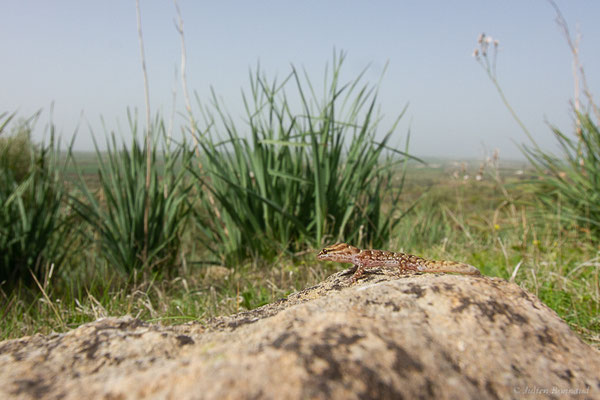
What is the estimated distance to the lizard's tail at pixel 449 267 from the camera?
5.32 ft

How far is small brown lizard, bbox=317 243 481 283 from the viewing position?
65.6 inches

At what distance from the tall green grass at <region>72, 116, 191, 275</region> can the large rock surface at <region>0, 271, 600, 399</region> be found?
9.62 ft

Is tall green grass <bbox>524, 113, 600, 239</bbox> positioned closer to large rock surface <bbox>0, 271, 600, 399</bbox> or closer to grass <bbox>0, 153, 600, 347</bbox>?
grass <bbox>0, 153, 600, 347</bbox>

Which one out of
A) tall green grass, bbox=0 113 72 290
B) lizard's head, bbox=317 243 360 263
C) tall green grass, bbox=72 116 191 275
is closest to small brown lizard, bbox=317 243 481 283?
lizard's head, bbox=317 243 360 263

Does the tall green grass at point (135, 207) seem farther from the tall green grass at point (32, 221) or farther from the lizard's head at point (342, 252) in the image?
the lizard's head at point (342, 252)

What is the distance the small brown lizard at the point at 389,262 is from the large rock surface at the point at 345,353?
0.33 m

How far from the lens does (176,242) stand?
4.50 meters

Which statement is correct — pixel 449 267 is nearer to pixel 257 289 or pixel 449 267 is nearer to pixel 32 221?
pixel 257 289

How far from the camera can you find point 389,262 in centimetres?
191

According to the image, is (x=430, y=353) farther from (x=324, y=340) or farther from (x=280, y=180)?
(x=280, y=180)

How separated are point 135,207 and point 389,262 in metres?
2.87

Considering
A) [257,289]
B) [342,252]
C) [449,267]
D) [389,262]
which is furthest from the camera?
[257,289]

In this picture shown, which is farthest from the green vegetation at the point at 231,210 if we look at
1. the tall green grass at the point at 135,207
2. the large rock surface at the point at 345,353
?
the large rock surface at the point at 345,353

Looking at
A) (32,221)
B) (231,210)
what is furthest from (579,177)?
(32,221)
